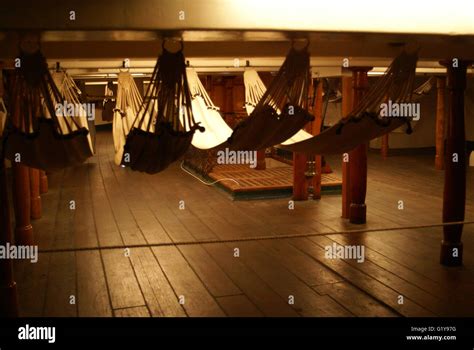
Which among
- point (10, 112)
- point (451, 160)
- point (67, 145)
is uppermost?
point (10, 112)

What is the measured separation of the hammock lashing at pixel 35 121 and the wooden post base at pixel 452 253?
2.52m

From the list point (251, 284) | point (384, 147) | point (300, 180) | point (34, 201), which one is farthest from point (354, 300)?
point (384, 147)

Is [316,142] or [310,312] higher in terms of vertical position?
[316,142]

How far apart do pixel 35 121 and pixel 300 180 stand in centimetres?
409

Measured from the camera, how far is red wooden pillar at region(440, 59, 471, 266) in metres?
3.09

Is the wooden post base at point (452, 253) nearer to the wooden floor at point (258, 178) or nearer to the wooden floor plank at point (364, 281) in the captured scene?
the wooden floor plank at point (364, 281)

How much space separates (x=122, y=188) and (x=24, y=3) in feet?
16.1

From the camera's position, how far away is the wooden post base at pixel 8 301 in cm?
245

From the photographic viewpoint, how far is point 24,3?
1.54m

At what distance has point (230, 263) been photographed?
136 inches

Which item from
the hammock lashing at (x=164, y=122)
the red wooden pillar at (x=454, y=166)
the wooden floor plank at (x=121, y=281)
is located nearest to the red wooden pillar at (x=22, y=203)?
the wooden floor plank at (x=121, y=281)

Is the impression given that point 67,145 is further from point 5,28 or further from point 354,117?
point 354,117

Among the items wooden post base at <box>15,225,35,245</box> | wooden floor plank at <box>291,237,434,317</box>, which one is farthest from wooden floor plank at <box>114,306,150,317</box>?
wooden post base at <box>15,225,35,245</box>
